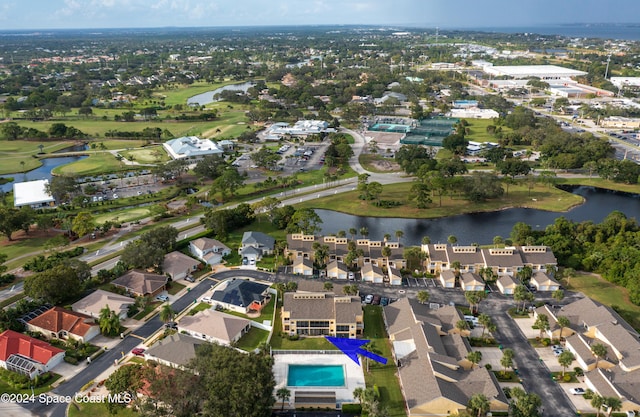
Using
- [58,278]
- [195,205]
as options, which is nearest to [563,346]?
[58,278]

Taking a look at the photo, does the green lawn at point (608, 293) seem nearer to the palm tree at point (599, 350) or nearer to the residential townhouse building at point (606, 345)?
the residential townhouse building at point (606, 345)

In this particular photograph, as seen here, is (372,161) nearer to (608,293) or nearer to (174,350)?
(608,293)

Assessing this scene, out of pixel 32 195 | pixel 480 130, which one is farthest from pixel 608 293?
pixel 32 195

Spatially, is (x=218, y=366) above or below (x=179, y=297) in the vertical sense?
above

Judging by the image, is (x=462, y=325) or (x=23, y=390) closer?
(x=23, y=390)

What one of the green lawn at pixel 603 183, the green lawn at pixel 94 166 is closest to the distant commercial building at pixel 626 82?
the green lawn at pixel 603 183

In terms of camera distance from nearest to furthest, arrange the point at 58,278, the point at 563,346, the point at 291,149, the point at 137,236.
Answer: the point at 563,346, the point at 58,278, the point at 137,236, the point at 291,149

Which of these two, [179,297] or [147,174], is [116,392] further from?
[147,174]
